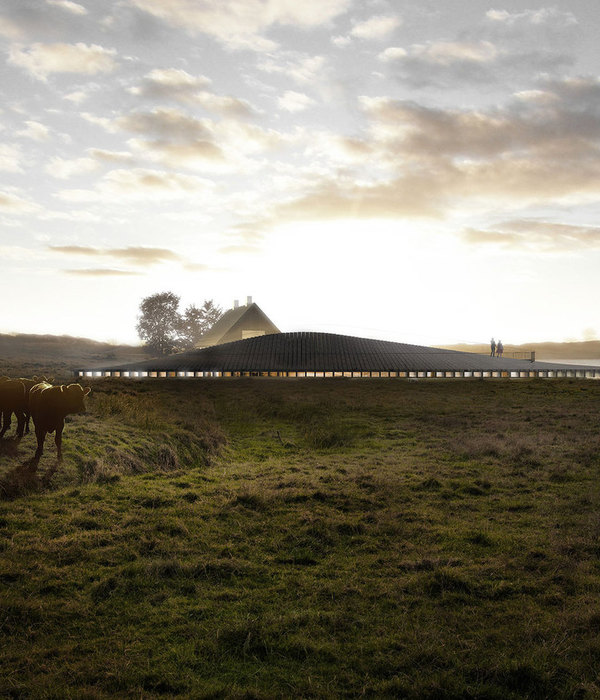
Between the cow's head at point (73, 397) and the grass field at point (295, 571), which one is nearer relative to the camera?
the grass field at point (295, 571)

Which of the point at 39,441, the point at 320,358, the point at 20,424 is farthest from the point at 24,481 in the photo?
the point at 320,358

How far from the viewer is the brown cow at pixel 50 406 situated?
48.6 ft

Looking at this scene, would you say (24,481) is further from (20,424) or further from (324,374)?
(324,374)

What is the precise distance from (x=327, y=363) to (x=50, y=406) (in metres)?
66.1

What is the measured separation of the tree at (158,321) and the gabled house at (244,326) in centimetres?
2328

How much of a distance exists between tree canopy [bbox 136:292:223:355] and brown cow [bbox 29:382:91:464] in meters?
119

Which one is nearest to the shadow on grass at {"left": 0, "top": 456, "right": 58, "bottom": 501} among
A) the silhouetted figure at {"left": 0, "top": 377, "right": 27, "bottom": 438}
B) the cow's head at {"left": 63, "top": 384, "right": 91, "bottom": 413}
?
the cow's head at {"left": 63, "top": 384, "right": 91, "bottom": 413}

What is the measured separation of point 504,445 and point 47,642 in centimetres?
2019

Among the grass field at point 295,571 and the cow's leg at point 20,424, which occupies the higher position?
the cow's leg at point 20,424

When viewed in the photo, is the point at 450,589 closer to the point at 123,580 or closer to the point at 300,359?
the point at 123,580

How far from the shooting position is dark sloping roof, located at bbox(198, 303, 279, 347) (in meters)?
109

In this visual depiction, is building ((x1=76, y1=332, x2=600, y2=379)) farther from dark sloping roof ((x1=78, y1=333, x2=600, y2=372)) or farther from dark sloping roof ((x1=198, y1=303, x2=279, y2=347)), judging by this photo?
dark sloping roof ((x1=198, y1=303, x2=279, y2=347))

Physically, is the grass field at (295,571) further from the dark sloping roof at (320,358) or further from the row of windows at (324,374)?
the dark sloping roof at (320,358)

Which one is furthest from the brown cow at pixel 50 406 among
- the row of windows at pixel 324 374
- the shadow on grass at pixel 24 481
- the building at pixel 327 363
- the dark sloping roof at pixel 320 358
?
the dark sloping roof at pixel 320 358
